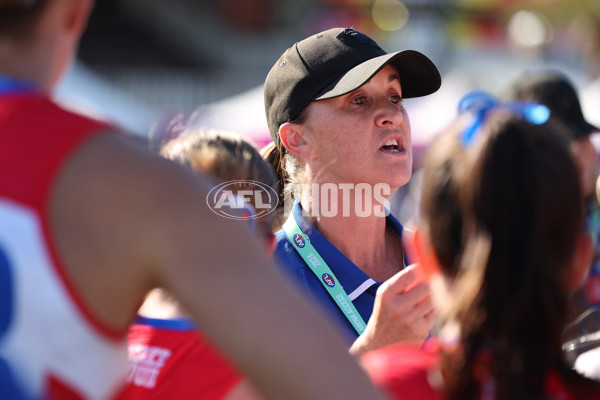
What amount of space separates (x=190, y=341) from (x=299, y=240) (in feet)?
3.15

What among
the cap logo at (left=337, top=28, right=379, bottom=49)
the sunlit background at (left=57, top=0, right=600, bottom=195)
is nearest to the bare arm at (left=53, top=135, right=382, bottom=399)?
the cap logo at (left=337, top=28, right=379, bottom=49)

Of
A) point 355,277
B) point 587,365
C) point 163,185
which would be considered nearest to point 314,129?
point 355,277

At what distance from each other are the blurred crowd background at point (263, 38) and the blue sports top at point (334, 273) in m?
14.5

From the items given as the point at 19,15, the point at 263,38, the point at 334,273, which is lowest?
the point at 263,38

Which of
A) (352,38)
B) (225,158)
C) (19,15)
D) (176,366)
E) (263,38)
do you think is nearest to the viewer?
(19,15)

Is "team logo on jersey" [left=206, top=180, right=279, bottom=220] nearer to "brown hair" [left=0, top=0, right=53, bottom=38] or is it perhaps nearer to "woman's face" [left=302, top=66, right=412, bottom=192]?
"woman's face" [left=302, top=66, right=412, bottom=192]

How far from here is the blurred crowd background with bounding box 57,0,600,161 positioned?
18703 mm

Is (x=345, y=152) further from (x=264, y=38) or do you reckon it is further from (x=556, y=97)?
(x=264, y=38)

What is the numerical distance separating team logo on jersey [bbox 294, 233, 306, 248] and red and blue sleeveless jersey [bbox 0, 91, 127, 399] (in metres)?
1.64

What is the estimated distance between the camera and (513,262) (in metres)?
1.40

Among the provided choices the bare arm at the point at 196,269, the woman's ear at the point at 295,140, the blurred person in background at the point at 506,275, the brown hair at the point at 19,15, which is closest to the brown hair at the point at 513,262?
the blurred person in background at the point at 506,275

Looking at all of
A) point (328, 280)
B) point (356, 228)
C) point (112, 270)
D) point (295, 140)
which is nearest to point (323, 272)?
point (328, 280)

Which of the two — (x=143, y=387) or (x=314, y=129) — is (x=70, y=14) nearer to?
(x=143, y=387)

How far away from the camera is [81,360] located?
116cm
